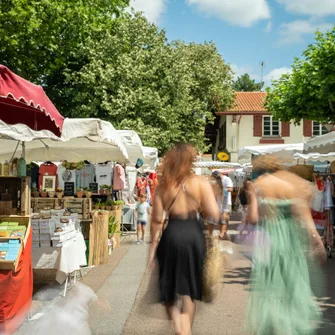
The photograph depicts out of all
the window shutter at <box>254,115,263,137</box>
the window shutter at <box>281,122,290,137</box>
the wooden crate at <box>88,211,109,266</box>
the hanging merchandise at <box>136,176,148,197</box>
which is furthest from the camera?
the window shutter at <box>254,115,263,137</box>

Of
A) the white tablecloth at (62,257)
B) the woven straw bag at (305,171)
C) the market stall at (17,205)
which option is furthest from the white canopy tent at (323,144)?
the market stall at (17,205)

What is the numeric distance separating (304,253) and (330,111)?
16.0 metres

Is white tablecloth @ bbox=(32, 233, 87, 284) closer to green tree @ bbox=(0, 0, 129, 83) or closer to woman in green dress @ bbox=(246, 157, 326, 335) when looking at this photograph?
woman in green dress @ bbox=(246, 157, 326, 335)

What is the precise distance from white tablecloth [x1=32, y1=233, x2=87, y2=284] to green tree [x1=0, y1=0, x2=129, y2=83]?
16.3 m

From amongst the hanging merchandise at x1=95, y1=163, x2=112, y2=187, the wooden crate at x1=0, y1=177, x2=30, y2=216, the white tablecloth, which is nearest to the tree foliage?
the hanging merchandise at x1=95, y1=163, x2=112, y2=187

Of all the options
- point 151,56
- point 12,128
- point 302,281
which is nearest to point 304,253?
point 302,281

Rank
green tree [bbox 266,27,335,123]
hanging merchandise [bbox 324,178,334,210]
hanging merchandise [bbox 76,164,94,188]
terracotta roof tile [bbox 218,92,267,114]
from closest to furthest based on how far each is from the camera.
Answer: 1. hanging merchandise [bbox 324,178,334,210]
2. hanging merchandise [bbox 76,164,94,188]
3. green tree [bbox 266,27,335,123]
4. terracotta roof tile [bbox 218,92,267,114]

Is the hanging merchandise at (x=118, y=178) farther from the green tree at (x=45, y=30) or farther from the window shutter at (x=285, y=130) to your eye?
the window shutter at (x=285, y=130)

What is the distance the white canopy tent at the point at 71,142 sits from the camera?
23.8 feet

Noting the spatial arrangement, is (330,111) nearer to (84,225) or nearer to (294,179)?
(84,225)

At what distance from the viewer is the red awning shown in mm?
4941

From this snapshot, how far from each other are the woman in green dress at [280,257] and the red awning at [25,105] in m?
2.27

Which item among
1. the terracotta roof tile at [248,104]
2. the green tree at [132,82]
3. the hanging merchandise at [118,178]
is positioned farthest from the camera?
the terracotta roof tile at [248,104]

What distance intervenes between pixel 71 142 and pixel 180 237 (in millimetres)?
6989
